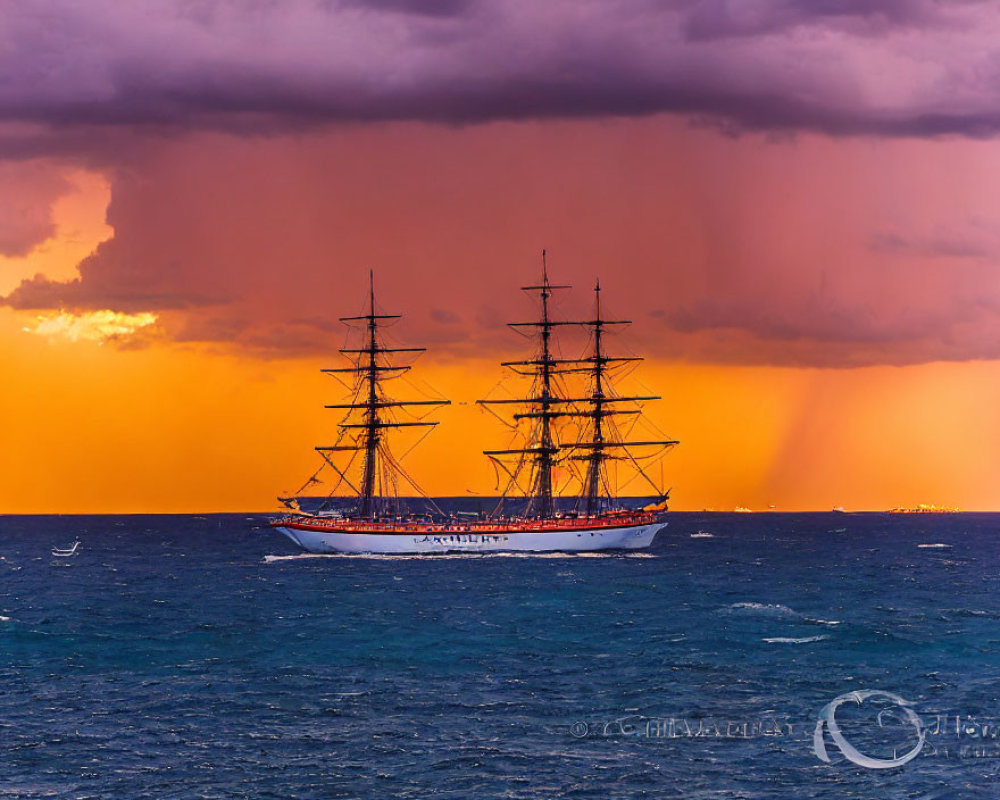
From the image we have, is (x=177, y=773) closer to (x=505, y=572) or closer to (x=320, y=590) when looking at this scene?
(x=320, y=590)

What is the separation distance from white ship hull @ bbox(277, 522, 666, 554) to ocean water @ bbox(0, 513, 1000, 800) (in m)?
33.5

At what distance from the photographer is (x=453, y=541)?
131500mm

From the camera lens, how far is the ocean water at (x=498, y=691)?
3734 centimetres

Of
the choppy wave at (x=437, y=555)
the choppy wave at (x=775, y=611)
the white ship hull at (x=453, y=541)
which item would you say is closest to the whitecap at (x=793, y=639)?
the choppy wave at (x=775, y=611)

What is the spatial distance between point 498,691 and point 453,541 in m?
82.1

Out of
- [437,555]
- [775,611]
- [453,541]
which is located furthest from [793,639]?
[437,555]

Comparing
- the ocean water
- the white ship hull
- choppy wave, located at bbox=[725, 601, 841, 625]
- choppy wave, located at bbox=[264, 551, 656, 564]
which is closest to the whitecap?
the ocean water

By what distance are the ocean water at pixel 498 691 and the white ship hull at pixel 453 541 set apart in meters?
33.5

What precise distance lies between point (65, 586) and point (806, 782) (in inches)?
3320

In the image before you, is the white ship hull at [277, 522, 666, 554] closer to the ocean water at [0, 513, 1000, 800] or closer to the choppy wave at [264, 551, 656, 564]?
the choppy wave at [264, 551, 656, 564]

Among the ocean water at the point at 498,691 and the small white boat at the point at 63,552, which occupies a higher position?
the ocean water at the point at 498,691

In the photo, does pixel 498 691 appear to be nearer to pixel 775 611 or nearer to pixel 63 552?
pixel 775 611

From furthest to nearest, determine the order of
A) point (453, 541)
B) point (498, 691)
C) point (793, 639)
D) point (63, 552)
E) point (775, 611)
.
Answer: point (63, 552) < point (453, 541) < point (775, 611) < point (793, 639) < point (498, 691)

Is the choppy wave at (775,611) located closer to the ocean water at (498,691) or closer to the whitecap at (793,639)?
the ocean water at (498,691)
